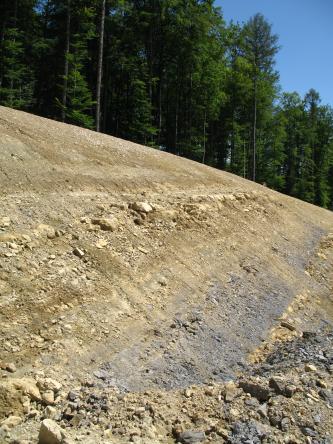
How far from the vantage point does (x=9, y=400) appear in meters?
4.06

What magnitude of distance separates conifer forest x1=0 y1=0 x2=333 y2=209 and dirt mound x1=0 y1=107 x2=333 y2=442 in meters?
12.0

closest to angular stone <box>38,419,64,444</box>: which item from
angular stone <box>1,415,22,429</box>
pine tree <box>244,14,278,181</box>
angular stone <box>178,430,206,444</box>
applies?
angular stone <box>1,415,22,429</box>

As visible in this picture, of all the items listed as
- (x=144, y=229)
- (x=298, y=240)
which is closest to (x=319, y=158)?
(x=298, y=240)

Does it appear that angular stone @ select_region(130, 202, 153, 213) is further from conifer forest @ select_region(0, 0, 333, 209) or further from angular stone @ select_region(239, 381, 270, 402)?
conifer forest @ select_region(0, 0, 333, 209)

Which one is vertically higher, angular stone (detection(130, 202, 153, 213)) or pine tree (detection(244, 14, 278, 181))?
pine tree (detection(244, 14, 278, 181))

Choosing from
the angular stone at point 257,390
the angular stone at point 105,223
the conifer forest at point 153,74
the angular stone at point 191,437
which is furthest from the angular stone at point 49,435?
the conifer forest at point 153,74

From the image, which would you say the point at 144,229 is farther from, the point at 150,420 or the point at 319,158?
the point at 319,158

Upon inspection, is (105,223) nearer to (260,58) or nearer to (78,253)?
(78,253)

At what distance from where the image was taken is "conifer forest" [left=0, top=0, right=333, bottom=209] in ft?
74.7

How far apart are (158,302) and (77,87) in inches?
678

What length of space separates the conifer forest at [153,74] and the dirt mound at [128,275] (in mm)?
12003

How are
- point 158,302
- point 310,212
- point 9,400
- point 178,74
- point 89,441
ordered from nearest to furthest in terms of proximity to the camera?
point 89,441
point 9,400
point 158,302
point 310,212
point 178,74

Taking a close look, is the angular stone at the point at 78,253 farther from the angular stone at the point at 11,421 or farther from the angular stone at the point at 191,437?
the angular stone at the point at 191,437

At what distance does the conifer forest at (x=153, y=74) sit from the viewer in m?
22.8
